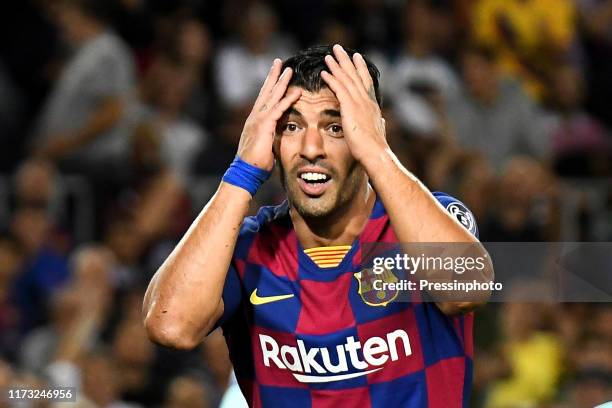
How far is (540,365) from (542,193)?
5.34ft

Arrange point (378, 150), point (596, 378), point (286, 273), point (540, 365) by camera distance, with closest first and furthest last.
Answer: point (378, 150), point (286, 273), point (596, 378), point (540, 365)

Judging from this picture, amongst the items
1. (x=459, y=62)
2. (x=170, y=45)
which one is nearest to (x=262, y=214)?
(x=170, y=45)

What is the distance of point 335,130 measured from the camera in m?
4.29

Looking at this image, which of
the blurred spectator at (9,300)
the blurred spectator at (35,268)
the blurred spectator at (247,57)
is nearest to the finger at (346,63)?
the blurred spectator at (9,300)

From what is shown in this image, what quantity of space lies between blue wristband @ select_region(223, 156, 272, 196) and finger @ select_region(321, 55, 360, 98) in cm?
38

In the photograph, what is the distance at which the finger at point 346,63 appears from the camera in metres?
4.28

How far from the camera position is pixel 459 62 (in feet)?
36.6

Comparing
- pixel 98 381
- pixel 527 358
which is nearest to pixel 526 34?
pixel 527 358

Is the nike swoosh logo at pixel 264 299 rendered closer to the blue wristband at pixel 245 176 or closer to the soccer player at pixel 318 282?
the soccer player at pixel 318 282

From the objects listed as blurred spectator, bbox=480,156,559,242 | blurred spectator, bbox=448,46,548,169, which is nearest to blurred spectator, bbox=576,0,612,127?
blurred spectator, bbox=448,46,548,169

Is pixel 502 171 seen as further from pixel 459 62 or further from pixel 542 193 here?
pixel 459 62

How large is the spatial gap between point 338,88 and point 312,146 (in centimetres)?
20

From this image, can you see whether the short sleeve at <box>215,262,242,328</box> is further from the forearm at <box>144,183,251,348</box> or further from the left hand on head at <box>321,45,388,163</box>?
the left hand on head at <box>321,45,388,163</box>

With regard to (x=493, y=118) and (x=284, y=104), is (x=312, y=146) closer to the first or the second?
(x=284, y=104)
